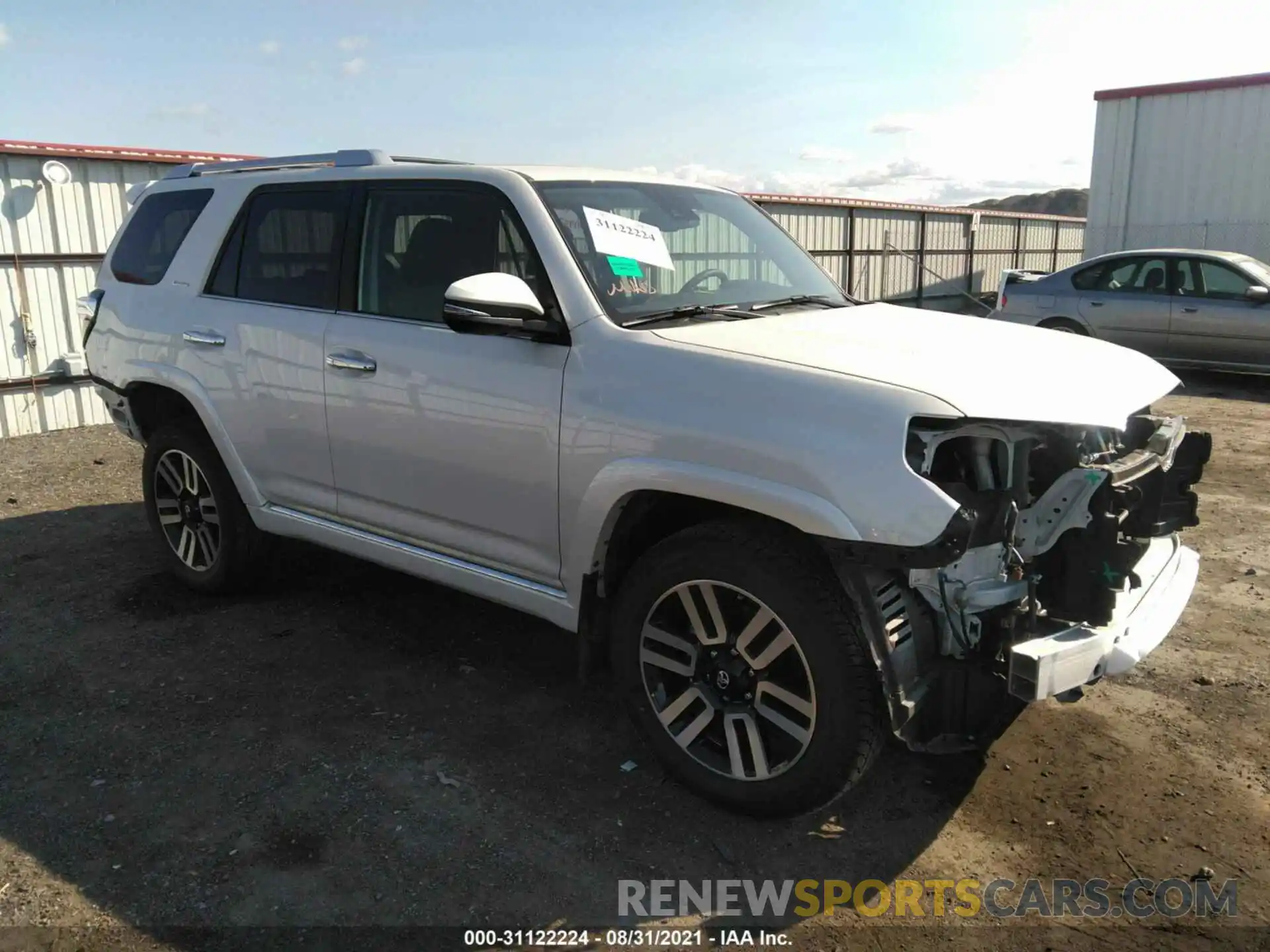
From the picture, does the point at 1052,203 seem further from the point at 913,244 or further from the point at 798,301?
the point at 798,301

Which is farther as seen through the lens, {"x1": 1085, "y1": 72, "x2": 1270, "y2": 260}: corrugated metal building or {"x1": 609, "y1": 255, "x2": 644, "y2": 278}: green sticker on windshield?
{"x1": 1085, "y1": 72, "x2": 1270, "y2": 260}: corrugated metal building

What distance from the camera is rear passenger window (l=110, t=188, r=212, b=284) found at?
4816mm

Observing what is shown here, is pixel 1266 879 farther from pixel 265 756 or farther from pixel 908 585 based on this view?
pixel 265 756

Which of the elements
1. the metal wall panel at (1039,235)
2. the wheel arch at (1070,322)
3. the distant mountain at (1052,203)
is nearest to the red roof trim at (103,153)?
the wheel arch at (1070,322)

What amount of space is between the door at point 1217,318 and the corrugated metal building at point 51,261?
1118 cm

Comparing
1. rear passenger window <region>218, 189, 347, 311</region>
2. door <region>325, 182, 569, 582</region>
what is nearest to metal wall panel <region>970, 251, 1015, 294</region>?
rear passenger window <region>218, 189, 347, 311</region>

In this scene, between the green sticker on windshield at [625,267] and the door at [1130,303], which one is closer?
the green sticker on windshield at [625,267]

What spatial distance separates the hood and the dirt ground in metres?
1.30

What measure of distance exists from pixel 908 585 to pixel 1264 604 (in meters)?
3.11

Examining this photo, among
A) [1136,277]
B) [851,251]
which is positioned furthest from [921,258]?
[1136,277]

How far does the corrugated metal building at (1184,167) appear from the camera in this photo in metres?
16.4

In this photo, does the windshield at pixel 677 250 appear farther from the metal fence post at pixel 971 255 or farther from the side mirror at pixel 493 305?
the metal fence post at pixel 971 255

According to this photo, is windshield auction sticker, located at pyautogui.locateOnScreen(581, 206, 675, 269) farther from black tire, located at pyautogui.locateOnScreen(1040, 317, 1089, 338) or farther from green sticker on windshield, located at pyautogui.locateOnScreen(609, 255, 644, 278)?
black tire, located at pyautogui.locateOnScreen(1040, 317, 1089, 338)

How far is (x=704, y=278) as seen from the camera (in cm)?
377
